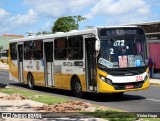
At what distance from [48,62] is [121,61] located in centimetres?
570

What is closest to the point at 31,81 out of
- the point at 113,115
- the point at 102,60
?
the point at 102,60

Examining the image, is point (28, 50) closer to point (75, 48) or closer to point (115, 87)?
point (75, 48)

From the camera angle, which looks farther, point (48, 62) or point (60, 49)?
point (48, 62)

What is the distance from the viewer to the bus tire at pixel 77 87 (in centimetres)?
1839

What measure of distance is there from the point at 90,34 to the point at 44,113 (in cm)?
562

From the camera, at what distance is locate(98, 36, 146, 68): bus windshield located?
16.7 m

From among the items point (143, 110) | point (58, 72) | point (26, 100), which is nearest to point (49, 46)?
point (58, 72)

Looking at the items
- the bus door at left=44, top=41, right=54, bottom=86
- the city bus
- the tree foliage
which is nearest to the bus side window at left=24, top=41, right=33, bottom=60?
the bus door at left=44, top=41, right=54, bottom=86

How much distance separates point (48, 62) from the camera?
2152 centimetres

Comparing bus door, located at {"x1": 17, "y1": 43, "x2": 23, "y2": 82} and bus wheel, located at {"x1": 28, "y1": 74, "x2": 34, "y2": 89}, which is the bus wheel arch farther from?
bus door, located at {"x1": 17, "y1": 43, "x2": 23, "y2": 82}

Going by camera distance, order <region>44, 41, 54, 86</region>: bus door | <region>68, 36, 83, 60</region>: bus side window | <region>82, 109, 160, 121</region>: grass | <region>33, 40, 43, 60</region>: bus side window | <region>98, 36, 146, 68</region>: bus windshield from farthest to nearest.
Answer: <region>33, 40, 43, 60</region>: bus side window → <region>44, 41, 54, 86</region>: bus door → <region>68, 36, 83, 60</region>: bus side window → <region>98, 36, 146, 68</region>: bus windshield → <region>82, 109, 160, 121</region>: grass

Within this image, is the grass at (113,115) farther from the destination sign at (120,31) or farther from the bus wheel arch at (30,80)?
the bus wheel arch at (30,80)

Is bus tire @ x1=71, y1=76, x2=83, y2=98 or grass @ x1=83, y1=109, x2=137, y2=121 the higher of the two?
bus tire @ x1=71, y1=76, x2=83, y2=98

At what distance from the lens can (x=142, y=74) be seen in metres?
17.1
